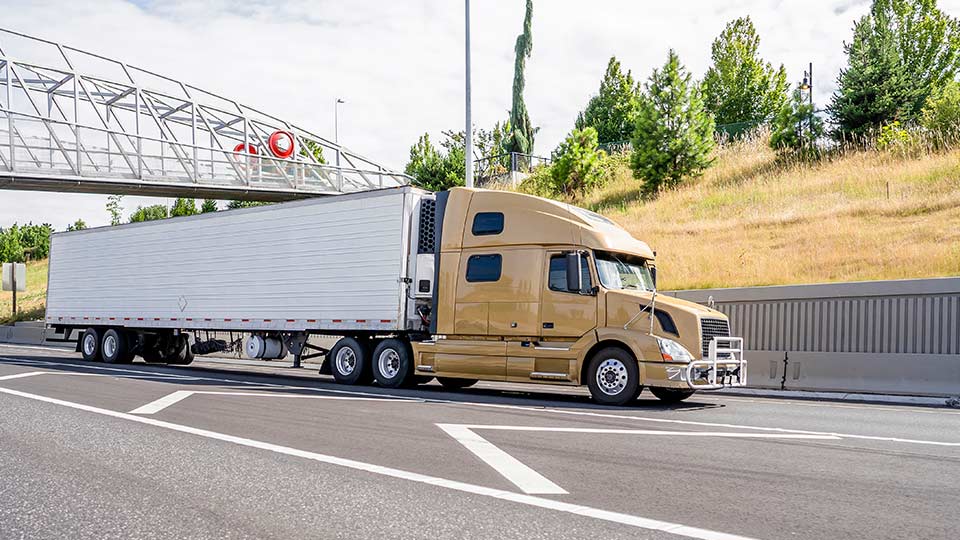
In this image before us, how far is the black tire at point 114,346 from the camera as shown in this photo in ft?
72.6

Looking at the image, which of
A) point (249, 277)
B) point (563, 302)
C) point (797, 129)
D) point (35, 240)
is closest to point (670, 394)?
point (563, 302)

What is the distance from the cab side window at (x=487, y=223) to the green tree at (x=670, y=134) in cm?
2415

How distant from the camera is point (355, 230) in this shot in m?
16.3

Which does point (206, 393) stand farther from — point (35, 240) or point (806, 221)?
point (35, 240)

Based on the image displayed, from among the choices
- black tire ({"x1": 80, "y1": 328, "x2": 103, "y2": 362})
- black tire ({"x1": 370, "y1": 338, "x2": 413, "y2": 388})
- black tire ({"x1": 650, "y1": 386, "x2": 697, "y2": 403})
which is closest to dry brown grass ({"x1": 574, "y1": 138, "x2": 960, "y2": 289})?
black tire ({"x1": 650, "y1": 386, "x2": 697, "y2": 403})

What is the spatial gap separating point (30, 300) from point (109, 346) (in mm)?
45545

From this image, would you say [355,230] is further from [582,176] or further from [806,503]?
[582,176]

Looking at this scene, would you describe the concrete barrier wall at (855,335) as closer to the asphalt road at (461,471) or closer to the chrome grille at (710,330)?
the chrome grille at (710,330)

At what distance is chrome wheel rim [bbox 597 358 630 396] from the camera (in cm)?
1273

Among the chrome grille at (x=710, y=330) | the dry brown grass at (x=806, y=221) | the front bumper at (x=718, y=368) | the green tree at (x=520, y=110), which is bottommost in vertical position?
the front bumper at (x=718, y=368)

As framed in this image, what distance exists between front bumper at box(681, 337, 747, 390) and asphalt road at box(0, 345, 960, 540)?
23.7 inches

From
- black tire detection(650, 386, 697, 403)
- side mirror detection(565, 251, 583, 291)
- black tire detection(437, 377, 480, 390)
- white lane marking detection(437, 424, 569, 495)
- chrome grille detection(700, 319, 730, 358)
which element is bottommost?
black tire detection(437, 377, 480, 390)

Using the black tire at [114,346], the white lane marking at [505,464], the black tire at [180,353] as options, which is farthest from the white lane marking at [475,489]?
the black tire at [114,346]

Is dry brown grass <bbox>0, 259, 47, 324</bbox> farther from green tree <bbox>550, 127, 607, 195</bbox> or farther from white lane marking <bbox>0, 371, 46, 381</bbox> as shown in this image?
green tree <bbox>550, 127, 607, 195</bbox>
